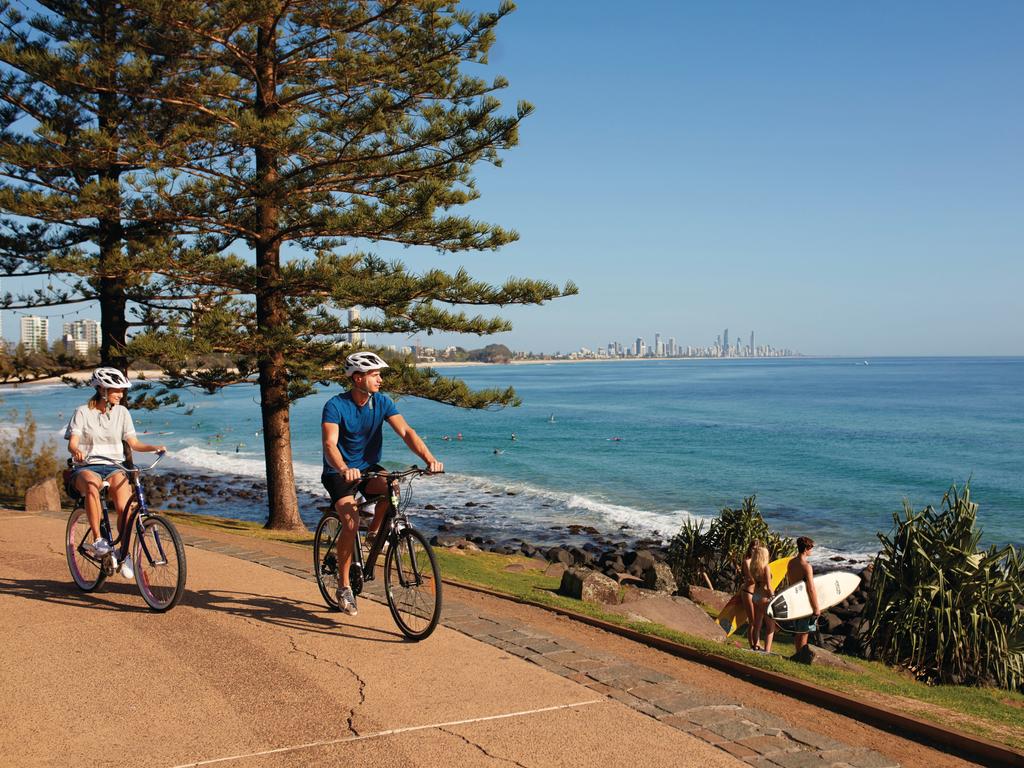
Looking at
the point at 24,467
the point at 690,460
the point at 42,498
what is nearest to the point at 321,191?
the point at 42,498

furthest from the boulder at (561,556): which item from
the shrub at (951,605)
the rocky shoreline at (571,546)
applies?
the shrub at (951,605)

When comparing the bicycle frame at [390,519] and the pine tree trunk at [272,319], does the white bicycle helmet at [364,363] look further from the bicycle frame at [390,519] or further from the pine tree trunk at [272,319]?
the pine tree trunk at [272,319]

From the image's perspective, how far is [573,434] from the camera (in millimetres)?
52500

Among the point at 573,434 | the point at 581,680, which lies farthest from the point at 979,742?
the point at 573,434

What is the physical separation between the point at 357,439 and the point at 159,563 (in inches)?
75.6

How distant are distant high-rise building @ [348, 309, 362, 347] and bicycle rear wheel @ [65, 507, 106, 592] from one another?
23.2ft

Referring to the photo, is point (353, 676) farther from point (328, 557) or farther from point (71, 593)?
point (71, 593)

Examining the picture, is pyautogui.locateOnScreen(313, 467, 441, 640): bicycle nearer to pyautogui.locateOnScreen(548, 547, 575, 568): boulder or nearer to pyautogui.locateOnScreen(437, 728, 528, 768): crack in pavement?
pyautogui.locateOnScreen(437, 728, 528, 768): crack in pavement

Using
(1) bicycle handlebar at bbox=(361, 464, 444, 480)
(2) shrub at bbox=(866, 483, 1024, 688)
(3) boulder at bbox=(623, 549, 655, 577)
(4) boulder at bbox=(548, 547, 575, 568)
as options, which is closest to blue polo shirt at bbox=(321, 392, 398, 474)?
(1) bicycle handlebar at bbox=(361, 464, 444, 480)

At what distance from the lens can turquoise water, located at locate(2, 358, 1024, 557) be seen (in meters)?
27.1

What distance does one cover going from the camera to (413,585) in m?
5.72

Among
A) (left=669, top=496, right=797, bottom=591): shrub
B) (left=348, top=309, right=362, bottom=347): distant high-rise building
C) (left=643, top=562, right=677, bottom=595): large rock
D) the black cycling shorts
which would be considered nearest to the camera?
the black cycling shorts

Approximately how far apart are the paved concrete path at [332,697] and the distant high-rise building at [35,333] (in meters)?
9.48

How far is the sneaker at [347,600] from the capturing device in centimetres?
614
